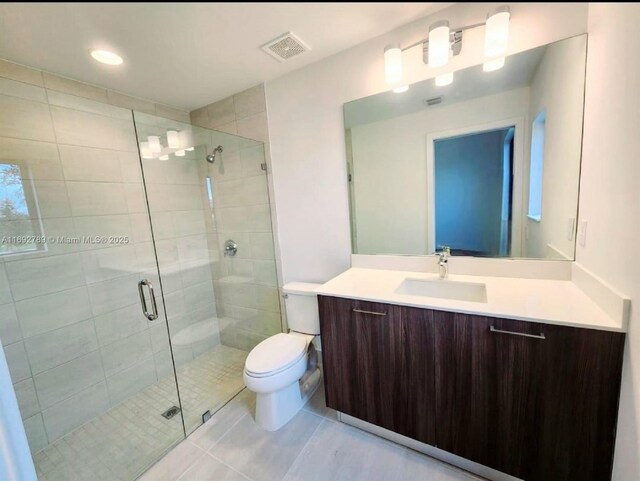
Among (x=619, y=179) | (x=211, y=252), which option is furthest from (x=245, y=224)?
(x=619, y=179)

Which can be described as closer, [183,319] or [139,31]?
[139,31]

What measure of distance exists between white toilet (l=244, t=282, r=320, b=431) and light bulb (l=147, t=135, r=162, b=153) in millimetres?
1297

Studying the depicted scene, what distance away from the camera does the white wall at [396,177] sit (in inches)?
60.2

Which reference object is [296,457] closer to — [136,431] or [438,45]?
[136,431]

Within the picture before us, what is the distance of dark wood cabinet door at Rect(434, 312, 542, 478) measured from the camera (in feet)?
3.43

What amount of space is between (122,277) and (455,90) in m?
2.40

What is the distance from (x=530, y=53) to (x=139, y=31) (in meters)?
1.55

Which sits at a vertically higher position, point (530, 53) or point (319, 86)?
point (319, 86)

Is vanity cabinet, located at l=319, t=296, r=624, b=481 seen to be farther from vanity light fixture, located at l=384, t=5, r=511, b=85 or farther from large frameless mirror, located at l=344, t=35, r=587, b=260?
vanity light fixture, located at l=384, t=5, r=511, b=85

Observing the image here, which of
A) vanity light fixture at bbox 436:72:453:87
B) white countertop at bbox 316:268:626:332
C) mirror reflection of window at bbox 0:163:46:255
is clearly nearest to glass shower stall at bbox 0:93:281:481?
mirror reflection of window at bbox 0:163:46:255

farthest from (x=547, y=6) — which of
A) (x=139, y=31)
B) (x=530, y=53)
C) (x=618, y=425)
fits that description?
(x=618, y=425)

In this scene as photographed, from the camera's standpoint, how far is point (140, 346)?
2.01 m

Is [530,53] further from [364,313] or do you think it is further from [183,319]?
[183,319]

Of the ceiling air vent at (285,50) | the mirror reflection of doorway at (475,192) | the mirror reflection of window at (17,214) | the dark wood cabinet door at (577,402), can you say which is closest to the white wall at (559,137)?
the mirror reflection of doorway at (475,192)
